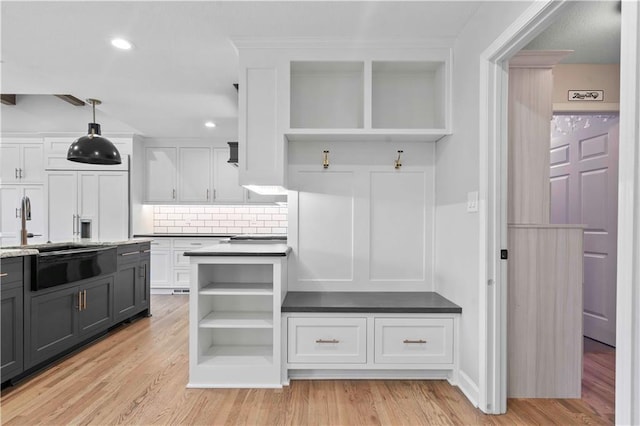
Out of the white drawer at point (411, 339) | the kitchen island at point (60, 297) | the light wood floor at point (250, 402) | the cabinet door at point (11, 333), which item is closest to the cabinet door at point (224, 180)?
the kitchen island at point (60, 297)

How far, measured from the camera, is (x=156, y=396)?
2.35 m

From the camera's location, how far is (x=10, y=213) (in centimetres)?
560

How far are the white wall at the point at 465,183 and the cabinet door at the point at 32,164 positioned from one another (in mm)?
5948

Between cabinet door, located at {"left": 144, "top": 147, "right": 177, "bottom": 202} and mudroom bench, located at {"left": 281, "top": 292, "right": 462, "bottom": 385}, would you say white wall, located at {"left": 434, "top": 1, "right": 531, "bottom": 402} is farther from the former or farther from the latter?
cabinet door, located at {"left": 144, "top": 147, "right": 177, "bottom": 202}

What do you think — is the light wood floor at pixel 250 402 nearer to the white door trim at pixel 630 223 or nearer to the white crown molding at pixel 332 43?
the white door trim at pixel 630 223

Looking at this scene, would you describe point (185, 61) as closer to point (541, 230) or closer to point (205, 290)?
point (205, 290)

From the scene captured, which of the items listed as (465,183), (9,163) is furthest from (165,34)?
(9,163)

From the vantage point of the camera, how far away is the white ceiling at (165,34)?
2.28m

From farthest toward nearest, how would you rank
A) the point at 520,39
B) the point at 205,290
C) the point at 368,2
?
the point at 205,290 < the point at 368,2 < the point at 520,39

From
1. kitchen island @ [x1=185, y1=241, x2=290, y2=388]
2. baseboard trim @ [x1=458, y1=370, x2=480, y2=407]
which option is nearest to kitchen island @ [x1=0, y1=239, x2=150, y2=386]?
kitchen island @ [x1=185, y1=241, x2=290, y2=388]

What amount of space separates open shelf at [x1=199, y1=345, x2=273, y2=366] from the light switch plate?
168 centimetres

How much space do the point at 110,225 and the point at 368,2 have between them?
5027 millimetres

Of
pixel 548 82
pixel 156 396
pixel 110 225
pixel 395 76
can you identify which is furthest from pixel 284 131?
pixel 110 225

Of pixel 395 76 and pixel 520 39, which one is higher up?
pixel 395 76
